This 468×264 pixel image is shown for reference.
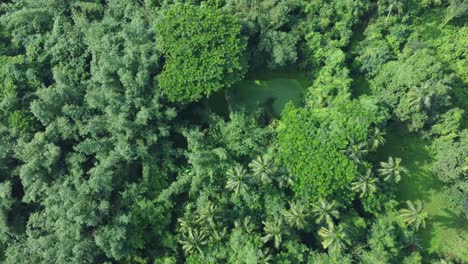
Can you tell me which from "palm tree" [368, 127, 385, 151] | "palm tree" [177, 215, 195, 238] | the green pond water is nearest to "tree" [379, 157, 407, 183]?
"palm tree" [368, 127, 385, 151]

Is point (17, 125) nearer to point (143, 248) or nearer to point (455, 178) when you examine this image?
point (143, 248)

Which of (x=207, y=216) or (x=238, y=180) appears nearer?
(x=207, y=216)

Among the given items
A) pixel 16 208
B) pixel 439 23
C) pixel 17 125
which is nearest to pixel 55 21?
pixel 17 125

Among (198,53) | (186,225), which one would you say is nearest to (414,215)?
(186,225)

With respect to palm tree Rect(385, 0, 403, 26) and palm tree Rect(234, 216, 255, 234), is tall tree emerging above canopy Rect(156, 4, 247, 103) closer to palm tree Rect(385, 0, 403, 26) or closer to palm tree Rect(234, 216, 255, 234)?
palm tree Rect(234, 216, 255, 234)

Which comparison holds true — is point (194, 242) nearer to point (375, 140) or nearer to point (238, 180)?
point (238, 180)

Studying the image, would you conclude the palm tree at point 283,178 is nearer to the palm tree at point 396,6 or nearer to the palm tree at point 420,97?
the palm tree at point 420,97

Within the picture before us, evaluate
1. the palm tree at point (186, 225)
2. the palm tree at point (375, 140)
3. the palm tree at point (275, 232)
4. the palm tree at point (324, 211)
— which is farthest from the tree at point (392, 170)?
the palm tree at point (186, 225)
